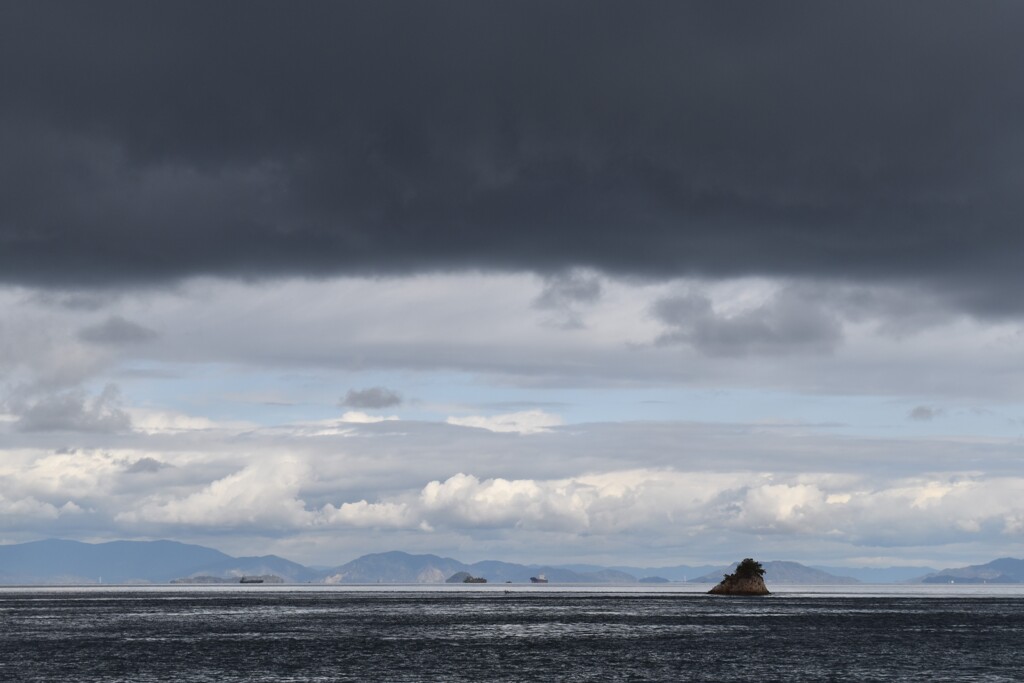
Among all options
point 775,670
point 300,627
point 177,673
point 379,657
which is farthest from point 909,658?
point 300,627

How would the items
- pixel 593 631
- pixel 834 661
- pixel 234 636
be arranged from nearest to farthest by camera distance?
1. pixel 834 661
2. pixel 234 636
3. pixel 593 631

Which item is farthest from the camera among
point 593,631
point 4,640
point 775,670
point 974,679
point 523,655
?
point 593,631

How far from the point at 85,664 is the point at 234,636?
161 feet

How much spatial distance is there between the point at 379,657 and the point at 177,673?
25.8 m

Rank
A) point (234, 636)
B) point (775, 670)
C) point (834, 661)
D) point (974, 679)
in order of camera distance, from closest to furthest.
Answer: point (974, 679)
point (775, 670)
point (834, 661)
point (234, 636)

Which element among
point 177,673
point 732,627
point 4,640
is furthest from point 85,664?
point 732,627

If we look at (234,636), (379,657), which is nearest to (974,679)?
(379,657)

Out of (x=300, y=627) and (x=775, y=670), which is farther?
(x=300, y=627)

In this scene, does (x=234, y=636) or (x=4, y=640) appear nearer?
(x=4, y=640)

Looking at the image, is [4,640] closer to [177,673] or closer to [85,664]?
[85,664]

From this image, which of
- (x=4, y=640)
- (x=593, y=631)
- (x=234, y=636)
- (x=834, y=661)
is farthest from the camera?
(x=593, y=631)

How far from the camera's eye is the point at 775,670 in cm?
11788

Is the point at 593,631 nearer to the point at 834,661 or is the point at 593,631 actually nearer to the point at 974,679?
the point at 834,661

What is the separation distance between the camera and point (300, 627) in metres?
195
